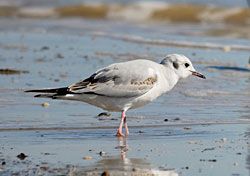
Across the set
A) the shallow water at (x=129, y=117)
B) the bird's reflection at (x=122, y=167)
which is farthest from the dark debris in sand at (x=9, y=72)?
the bird's reflection at (x=122, y=167)

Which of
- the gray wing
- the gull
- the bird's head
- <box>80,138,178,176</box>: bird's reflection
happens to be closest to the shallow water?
<box>80,138,178,176</box>: bird's reflection

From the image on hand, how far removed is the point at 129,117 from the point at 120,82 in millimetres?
1031

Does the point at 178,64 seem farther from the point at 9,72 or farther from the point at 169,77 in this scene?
the point at 9,72

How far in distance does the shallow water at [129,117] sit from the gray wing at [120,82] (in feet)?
1.41

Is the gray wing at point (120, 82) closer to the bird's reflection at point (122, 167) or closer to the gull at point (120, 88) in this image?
the gull at point (120, 88)

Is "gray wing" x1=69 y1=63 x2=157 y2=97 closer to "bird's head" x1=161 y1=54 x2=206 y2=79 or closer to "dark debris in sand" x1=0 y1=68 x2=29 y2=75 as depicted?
"bird's head" x1=161 y1=54 x2=206 y2=79

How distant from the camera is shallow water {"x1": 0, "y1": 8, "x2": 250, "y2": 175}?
6.43m

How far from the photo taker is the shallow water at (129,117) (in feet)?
21.1

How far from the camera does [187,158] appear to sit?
6570mm

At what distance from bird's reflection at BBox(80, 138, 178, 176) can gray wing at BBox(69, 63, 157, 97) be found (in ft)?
3.40

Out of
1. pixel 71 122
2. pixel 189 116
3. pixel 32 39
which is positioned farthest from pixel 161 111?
pixel 32 39

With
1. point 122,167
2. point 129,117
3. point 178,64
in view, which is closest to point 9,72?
point 129,117

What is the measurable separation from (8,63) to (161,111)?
4210 mm

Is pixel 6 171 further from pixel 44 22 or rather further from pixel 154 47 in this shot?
pixel 44 22
